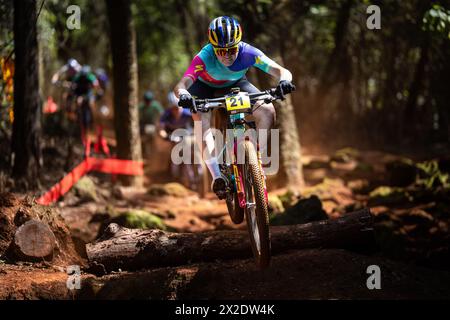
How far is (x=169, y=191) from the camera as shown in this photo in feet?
39.9

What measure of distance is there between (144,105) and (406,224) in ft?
33.1

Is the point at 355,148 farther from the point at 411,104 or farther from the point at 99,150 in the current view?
the point at 99,150

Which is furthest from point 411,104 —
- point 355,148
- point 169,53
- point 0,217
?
point 169,53

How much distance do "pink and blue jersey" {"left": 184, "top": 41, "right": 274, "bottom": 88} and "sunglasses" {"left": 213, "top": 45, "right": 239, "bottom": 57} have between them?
17 centimetres

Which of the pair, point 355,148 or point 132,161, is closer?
point 132,161

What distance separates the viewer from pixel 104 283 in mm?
5422

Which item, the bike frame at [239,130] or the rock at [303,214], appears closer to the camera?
the bike frame at [239,130]

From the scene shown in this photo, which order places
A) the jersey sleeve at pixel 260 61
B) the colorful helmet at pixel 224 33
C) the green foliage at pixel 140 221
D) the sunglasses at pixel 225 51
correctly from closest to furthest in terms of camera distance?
the colorful helmet at pixel 224 33 < the sunglasses at pixel 225 51 < the jersey sleeve at pixel 260 61 < the green foliage at pixel 140 221

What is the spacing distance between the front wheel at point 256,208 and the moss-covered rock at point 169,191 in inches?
257

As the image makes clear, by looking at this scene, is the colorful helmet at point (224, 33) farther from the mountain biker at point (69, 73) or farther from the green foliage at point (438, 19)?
the mountain biker at point (69, 73)

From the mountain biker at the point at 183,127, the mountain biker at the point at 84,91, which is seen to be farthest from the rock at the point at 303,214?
the mountain biker at the point at 84,91

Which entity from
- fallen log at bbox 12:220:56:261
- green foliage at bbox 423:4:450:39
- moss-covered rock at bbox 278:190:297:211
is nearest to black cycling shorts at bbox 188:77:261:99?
fallen log at bbox 12:220:56:261

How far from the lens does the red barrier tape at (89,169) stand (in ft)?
31.0

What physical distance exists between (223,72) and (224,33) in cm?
57
